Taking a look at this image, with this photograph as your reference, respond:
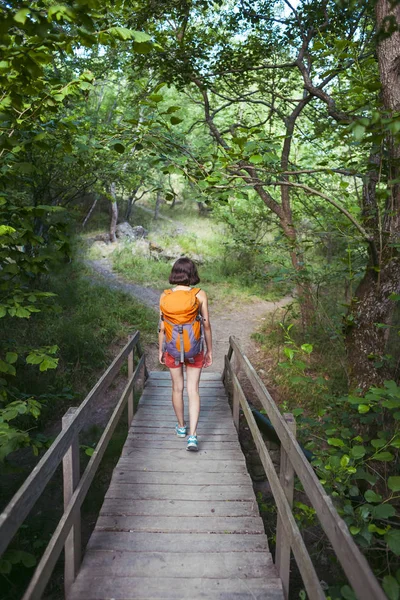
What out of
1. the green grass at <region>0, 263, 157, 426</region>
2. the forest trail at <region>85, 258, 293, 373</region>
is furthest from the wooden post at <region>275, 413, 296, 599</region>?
the forest trail at <region>85, 258, 293, 373</region>

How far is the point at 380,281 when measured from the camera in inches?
180

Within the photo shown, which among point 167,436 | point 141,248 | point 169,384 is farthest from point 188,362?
point 141,248

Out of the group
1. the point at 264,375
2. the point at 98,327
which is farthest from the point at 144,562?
the point at 98,327

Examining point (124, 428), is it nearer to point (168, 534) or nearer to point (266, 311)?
point (168, 534)

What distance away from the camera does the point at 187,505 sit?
11.2 ft

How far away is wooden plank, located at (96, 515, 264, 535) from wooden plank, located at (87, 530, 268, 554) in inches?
1.7

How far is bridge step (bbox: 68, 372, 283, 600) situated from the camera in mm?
2523

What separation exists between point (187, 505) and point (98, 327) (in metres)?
6.80

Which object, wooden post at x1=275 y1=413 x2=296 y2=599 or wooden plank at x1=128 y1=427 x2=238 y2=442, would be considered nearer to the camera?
wooden post at x1=275 y1=413 x2=296 y2=599

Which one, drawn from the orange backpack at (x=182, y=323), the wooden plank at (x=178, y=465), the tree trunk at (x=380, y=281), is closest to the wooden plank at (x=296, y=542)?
the wooden plank at (x=178, y=465)

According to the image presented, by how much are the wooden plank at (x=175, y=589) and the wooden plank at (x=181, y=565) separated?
0.04m

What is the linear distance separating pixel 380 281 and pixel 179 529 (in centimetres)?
330

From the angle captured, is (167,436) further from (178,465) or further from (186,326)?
(186,326)

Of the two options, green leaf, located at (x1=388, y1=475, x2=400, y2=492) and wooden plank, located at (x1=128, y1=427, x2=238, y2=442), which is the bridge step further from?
green leaf, located at (x1=388, y1=475, x2=400, y2=492)
